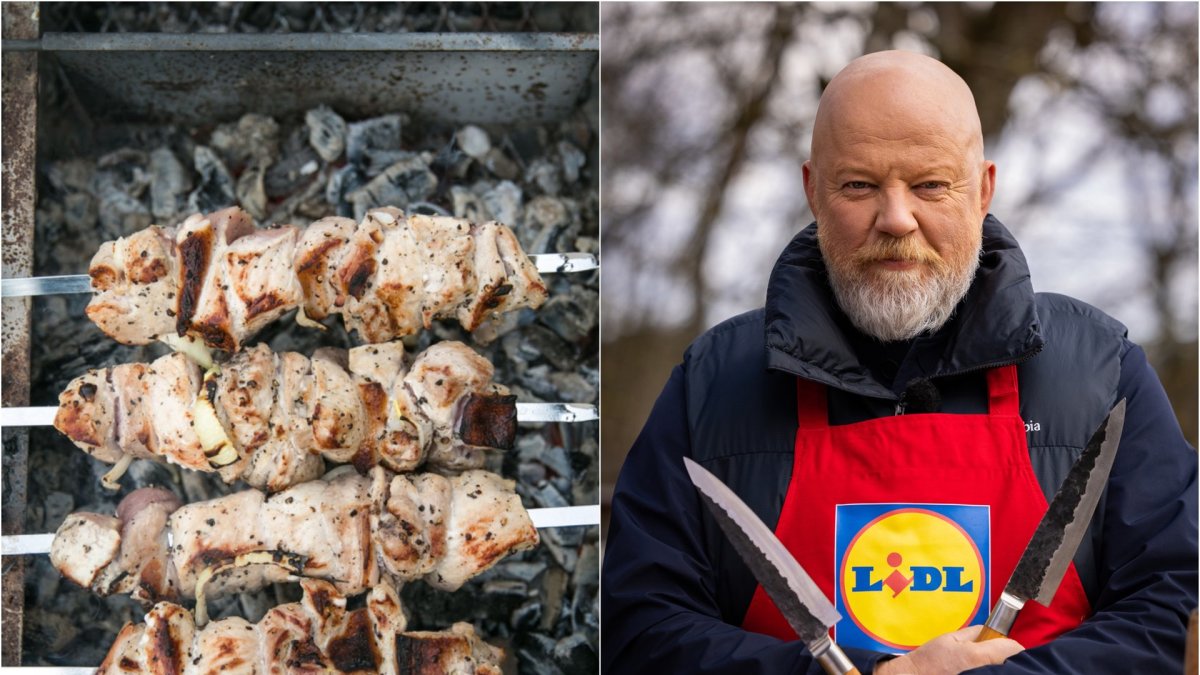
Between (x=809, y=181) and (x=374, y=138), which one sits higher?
(x=374, y=138)

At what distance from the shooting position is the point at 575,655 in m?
2.69

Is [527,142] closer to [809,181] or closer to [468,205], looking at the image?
[468,205]

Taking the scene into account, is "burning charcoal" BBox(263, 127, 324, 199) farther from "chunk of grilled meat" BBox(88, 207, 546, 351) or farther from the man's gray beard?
the man's gray beard

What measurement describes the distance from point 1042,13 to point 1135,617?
2.74 meters

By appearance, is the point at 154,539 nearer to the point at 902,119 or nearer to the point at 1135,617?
the point at 902,119

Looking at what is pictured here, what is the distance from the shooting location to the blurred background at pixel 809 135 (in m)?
3.87

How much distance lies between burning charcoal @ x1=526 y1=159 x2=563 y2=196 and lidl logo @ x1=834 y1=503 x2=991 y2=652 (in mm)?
1271

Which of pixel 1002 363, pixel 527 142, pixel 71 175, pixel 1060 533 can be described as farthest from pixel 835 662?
pixel 71 175

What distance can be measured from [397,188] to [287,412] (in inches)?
30.6

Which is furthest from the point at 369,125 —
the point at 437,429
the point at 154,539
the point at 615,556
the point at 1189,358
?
the point at 1189,358

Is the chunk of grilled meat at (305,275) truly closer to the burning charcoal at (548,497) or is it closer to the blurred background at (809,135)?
the burning charcoal at (548,497)

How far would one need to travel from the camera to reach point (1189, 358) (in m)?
3.94

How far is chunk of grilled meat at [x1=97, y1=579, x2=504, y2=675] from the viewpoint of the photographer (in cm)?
227

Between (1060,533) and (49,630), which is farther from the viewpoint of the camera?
(49,630)
